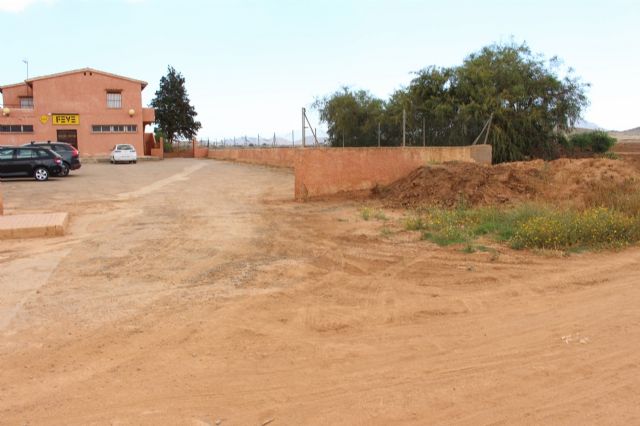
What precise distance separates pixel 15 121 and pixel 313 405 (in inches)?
1792

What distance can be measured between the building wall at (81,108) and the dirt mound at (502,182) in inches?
1363

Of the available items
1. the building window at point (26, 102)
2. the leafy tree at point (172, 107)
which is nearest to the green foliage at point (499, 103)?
the building window at point (26, 102)

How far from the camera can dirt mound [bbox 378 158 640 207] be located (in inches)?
530

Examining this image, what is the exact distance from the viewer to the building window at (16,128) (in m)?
42.1

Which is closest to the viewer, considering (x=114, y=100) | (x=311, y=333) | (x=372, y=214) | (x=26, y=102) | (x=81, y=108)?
(x=311, y=333)

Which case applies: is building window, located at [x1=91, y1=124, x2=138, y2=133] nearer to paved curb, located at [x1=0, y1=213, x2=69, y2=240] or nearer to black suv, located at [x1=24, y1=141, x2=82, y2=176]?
black suv, located at [x1=24, y1=141, x2=82, y2=176]

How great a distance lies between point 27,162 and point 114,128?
23.0 m

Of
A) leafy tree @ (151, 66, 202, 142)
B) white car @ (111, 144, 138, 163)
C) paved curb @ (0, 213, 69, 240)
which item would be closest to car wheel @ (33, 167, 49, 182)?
paved curb @ (0, 213, 69, 240)

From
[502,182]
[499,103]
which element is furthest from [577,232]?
[499,103]

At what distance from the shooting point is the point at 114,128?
45.2m

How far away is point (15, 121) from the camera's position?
42.4 meters

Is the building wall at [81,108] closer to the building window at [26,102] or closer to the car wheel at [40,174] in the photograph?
the building window at [26,102]

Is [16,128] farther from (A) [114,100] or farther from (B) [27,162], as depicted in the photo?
(B) [27,162]

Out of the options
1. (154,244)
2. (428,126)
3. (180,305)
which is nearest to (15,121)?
(428,126)
